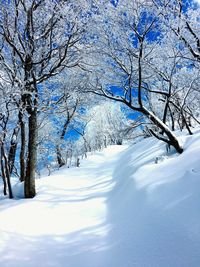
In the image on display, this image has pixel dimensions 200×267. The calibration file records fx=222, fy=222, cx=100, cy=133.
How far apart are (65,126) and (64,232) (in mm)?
13280

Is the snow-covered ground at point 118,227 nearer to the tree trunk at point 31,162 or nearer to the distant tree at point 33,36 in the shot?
the tree trunk at point 31,162

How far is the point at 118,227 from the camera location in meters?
4.11

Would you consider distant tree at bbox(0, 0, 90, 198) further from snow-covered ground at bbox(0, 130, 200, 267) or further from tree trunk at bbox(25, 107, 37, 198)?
snow-covered ground at bbox(0, 130, 200, 267)

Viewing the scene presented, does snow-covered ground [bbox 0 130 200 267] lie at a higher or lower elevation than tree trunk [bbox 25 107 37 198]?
lower

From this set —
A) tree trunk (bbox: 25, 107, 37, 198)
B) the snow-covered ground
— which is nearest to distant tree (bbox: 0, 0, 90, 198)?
tree trunk (bbox: 25, 107, 37, 198)

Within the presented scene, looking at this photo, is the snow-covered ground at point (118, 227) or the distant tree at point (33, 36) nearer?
the snow-covered ground at point (118, 227)

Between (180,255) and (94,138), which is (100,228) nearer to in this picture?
(180,255)

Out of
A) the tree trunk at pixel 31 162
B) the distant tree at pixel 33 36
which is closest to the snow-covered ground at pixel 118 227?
the tree trunk at pixel 31 162

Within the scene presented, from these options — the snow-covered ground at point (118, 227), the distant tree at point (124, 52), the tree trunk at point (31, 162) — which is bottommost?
the snow-covered ground at point (118, 227)

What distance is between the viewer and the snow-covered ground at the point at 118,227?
2.90m

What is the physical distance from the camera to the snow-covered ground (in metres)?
2.90

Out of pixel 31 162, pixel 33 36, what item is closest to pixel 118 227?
pixel 31 162

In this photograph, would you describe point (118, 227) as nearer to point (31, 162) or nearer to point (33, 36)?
point (31, 162)

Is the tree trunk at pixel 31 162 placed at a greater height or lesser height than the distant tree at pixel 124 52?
lesser
